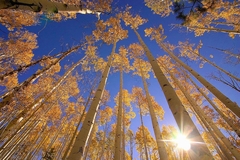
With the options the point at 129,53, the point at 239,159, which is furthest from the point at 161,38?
the point at 239,159

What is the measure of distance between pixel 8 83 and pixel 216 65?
698 inches

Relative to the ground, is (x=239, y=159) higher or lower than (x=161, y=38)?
lower

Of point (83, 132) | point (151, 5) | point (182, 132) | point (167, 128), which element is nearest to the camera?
point (182, 132)

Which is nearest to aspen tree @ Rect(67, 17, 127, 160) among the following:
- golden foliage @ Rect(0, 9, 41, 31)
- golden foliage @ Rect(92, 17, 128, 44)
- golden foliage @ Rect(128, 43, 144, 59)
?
golden foliage @ Rect(92, 17, 128, 44)

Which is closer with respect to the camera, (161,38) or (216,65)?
(216,65)

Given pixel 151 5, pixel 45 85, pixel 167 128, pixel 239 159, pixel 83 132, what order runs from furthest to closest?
pixel 167 128
pixel 45 85
pixel 151 5
pixel 239 159
pixel 83 132

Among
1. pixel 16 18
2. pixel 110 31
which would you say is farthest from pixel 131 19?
pixel 16 18

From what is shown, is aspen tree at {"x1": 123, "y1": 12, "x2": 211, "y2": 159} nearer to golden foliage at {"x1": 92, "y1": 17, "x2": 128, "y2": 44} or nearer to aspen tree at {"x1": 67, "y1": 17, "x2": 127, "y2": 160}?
aspen tree at {"x1": 67, "y1": 17, "x2": 127, "y2": 160}

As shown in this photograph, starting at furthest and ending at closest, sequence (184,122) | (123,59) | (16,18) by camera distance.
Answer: (123,59) < (16,18) < (184,122)

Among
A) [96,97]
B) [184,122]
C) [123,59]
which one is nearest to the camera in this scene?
[184,122]

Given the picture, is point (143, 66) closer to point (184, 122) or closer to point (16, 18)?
point (16, 18)

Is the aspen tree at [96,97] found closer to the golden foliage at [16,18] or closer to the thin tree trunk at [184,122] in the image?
the thin tree trunk at [184,122]

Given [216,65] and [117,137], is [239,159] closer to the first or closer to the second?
[117,137]

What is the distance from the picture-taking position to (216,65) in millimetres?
9969
